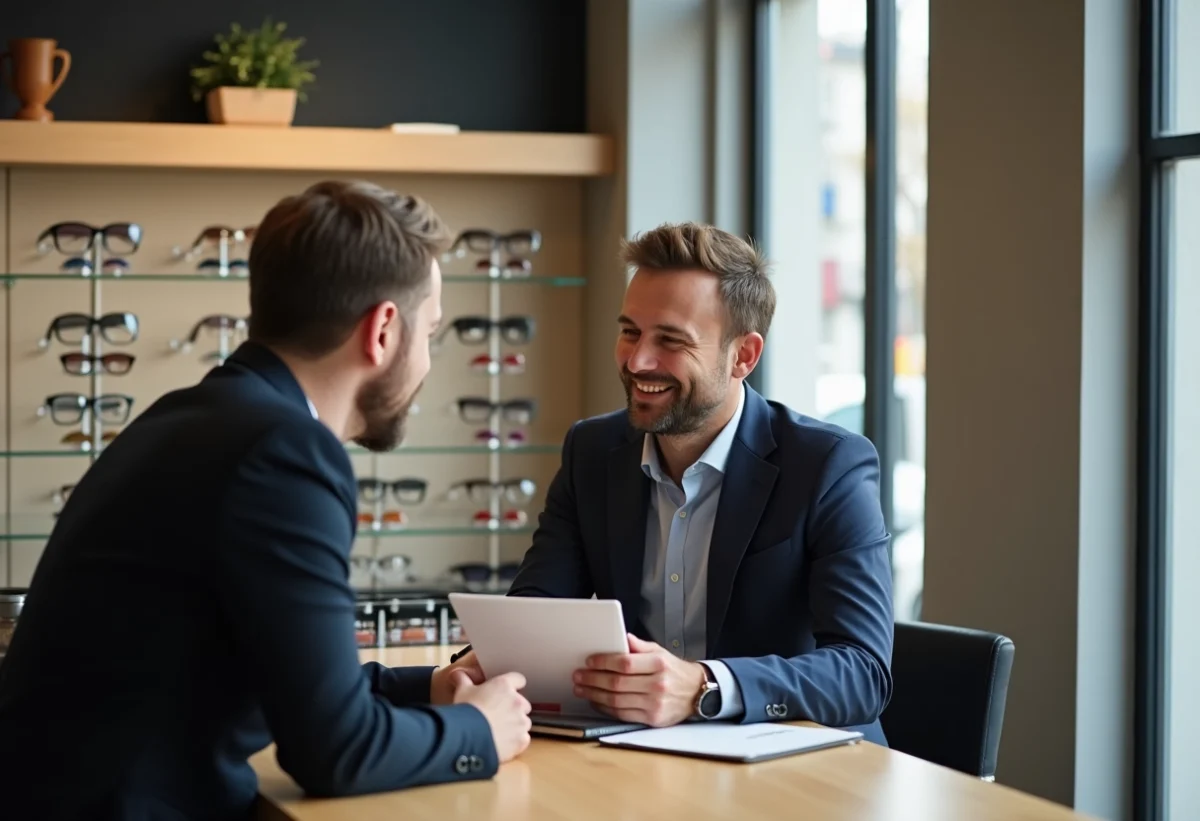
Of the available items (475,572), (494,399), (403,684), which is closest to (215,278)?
(494,399)

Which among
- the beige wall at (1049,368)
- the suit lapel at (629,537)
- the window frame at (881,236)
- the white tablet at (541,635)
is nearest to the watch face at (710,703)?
the white tablet at (541,635)

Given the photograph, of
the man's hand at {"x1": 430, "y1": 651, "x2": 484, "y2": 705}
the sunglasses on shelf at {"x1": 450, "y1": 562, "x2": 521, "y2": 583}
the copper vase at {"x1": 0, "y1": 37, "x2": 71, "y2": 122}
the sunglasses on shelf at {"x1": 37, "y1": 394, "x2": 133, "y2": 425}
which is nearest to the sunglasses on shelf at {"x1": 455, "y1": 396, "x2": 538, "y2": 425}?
the sunglasses on shelf at {"x1": 450, "y1": 562, "x2": 521, "y2": 583}

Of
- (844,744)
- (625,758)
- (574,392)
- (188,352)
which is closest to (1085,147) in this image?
(844,744)

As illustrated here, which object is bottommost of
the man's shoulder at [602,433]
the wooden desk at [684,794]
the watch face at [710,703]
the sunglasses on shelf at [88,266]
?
the wooden desk at [684,794]

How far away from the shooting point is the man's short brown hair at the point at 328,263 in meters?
2.04

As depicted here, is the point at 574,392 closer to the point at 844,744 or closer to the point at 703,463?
the point at 703,463

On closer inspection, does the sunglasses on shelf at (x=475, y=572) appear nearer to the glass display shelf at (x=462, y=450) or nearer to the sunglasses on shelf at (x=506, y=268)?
the glass display shelf at (x=462, y=450)

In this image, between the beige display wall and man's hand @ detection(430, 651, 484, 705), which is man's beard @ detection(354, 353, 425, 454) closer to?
man's hand @ detection(430, 651, 484, 705)

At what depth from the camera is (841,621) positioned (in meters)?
2.62

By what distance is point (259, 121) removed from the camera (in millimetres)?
5238

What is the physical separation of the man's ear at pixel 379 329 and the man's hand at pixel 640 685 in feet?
1.91

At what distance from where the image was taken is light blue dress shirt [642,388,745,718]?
290 cm

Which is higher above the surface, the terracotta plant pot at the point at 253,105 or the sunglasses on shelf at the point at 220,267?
the terracotta plant pot at the point at 253,105

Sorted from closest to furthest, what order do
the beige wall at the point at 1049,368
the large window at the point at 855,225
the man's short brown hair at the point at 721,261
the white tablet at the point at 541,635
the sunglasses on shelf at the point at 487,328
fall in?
the white tablet at the point at 541,635 → the man's short brown hair at the point at 721,261 → the beige wall at the point at 1049,368 → the large window at the point at 855,225 → the sunglasses on shelf at the point at 487,328
